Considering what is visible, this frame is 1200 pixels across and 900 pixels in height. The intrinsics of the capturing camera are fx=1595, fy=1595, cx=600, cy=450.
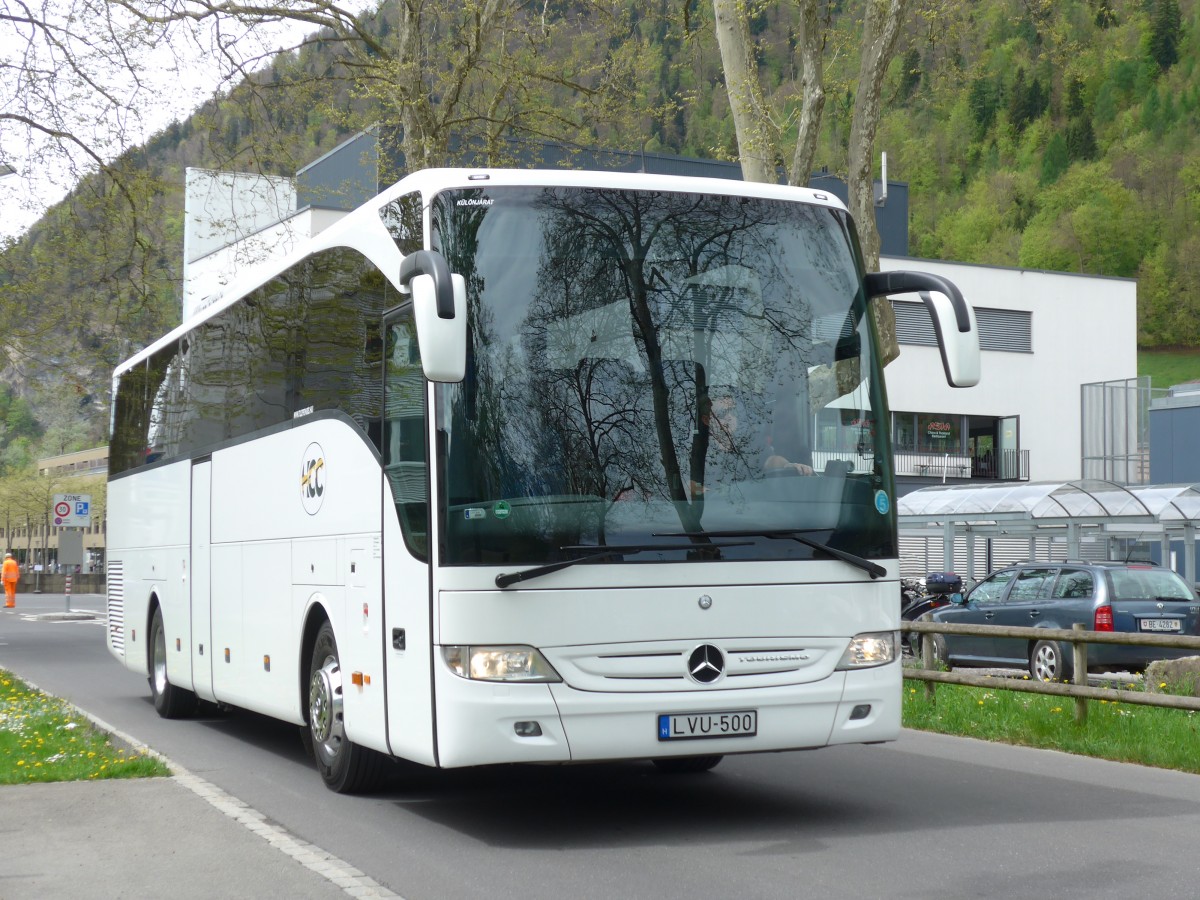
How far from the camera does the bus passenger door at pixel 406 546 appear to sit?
7.88m

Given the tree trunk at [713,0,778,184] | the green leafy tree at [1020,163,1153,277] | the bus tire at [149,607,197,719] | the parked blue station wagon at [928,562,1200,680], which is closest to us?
the bus tire at [149,607,197,719]

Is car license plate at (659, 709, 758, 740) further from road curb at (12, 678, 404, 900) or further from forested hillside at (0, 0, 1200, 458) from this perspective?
forested hillside at (0, 0, 1200, 458)

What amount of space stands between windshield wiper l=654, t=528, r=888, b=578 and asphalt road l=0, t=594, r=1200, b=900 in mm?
1331

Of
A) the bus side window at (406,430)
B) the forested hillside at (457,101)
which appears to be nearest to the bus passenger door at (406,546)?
the bus side window at (406,430)

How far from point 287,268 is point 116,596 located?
6861mm

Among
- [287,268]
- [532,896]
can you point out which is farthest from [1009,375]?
[532,896]

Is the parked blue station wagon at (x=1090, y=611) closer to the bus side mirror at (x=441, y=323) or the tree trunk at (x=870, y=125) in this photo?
the tree trunk at (x=870, y=125)

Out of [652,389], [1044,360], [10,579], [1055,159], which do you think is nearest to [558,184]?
[652,389]

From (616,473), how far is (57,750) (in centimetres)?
551

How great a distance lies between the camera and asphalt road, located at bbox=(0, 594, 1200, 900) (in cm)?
679

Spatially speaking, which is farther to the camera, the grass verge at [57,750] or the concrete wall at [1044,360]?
the concrete wall at [1044,360]

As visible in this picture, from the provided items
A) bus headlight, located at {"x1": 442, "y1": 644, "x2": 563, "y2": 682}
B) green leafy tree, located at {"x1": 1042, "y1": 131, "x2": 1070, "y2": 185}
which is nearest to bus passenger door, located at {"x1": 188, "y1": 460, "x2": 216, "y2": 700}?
bus headlight, located at {"x1": 442, "y1": 644, "x2": 563, "y2": 682}

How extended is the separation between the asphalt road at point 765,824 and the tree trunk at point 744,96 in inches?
334

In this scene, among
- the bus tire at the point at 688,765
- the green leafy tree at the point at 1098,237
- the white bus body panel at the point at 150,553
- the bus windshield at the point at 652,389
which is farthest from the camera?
the green leafy tree at the point at 1098,237
